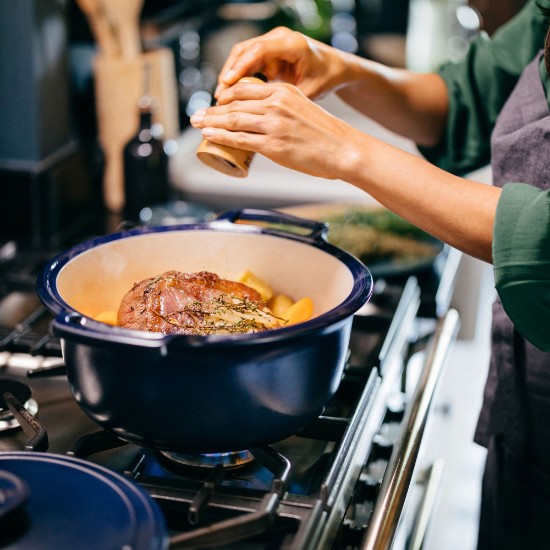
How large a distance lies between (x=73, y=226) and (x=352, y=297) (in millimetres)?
1130

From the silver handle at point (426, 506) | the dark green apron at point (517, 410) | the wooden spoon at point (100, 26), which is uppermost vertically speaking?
the wooden spoon at point (100, 26)

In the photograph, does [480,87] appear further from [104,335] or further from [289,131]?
[104,335]

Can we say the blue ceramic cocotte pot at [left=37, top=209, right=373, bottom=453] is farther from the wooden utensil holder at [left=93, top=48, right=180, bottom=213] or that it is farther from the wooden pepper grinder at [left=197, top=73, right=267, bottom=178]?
the wooden utensil holder at [left=93, top=48, right=180, bottom=213]

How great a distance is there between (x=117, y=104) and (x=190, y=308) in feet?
3.61

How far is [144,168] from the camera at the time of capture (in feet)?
6.17

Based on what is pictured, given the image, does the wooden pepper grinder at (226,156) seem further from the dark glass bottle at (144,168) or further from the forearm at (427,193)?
the dark glass bottle at (144,168)

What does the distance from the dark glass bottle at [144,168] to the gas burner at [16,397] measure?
32.8 inches

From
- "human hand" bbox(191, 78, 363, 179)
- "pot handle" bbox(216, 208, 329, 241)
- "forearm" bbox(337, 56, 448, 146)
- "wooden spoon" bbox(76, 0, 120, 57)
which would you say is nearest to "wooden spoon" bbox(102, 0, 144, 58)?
"wooden spoon" bbox(76, 0, 120, 57)

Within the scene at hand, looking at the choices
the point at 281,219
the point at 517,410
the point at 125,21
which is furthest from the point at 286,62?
the point at 125,21

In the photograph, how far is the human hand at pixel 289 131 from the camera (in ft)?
3.14

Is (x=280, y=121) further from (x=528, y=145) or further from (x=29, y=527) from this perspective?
(x=29, y=527)

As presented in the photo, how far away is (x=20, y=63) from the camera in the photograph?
5.56 ft

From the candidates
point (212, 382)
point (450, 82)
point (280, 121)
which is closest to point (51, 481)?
point (212, 382)

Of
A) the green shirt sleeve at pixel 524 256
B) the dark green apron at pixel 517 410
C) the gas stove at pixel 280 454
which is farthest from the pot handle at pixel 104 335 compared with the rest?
the dark green apron at pixel 517 410
